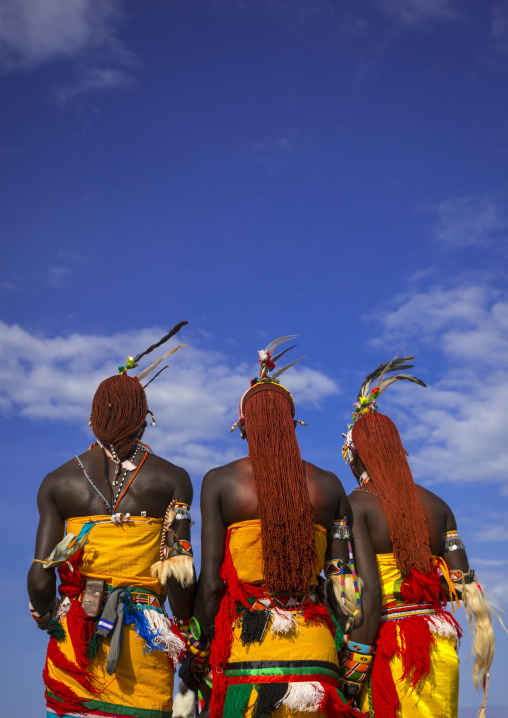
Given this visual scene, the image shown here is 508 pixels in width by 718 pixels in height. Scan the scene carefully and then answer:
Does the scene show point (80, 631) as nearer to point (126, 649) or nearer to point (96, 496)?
point (126, 649)

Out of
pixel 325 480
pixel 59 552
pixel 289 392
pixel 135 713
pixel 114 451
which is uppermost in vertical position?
pixel 289 392

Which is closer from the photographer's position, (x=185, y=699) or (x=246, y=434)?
(x=246, y=434)

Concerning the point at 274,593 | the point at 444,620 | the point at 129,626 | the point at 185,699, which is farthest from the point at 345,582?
the point at 185,699

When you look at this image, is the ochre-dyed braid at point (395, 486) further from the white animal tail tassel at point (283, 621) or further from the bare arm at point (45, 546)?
the bare arm at point (45, 546)

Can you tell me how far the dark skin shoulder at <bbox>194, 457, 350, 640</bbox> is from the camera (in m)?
4.90

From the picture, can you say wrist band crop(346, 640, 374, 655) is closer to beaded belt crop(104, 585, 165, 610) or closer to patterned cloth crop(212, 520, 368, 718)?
patterned cloth crop(212, 520, 368, 718)

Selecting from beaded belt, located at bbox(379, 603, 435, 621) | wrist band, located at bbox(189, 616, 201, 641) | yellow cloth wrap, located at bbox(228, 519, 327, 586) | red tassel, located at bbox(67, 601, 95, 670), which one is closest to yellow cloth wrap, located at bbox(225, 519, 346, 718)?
yellow cloth wrap, located at bbox(228, 519, 327, 586)

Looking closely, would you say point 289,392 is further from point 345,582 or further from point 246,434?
point 345,582

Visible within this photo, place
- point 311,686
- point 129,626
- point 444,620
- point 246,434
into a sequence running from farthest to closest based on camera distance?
point 444,620 < point 246,434 < point 129,626 < point 311,686

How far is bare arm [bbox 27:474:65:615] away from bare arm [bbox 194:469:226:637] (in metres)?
1.00

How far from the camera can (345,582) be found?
5238 millimetres

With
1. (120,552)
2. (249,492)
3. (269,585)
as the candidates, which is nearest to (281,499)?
(249,492)

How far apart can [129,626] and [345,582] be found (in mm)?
1498

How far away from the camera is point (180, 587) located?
4.99m
